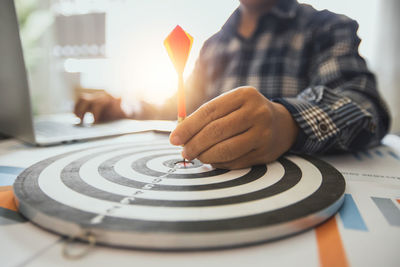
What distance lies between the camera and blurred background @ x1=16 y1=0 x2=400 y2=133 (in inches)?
43.3

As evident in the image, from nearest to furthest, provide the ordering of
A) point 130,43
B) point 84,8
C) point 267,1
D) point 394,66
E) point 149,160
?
point 149,160 < point 267,1 < point 130,43 < point 394,66 < point 84,8

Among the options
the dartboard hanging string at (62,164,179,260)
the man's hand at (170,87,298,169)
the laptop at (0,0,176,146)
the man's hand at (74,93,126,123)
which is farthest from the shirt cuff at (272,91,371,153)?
the man's hand at (74,93,126,123)

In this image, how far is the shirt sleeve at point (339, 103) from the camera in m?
0.50

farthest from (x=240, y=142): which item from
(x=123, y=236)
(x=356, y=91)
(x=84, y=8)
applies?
(x=84, y=8)

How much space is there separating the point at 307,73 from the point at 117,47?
1142 mm

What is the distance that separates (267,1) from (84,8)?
130cm

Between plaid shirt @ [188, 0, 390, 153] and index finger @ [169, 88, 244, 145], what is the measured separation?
6.0 inches

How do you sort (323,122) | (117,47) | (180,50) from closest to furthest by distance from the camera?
(180,50) → (323,122) → (117,47)

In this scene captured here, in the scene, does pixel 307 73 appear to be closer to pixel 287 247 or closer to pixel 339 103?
pixel 339 103

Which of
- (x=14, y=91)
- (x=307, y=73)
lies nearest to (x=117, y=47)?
(x=14, y=91)

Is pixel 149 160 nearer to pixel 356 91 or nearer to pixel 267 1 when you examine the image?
pixel 356 91

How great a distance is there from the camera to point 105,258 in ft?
0.66

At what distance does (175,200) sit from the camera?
0.89 ft

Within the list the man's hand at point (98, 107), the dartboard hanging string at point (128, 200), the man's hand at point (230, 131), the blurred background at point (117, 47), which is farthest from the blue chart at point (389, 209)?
the man's hand at point (98, 107)
